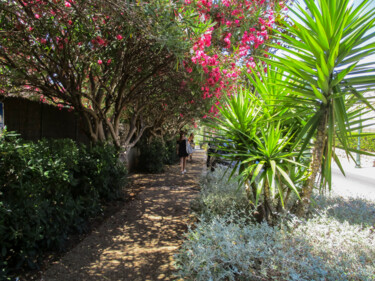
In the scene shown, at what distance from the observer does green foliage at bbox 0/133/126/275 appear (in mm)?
2592

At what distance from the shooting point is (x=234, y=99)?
3.75 m

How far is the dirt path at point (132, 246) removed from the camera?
3.01 m

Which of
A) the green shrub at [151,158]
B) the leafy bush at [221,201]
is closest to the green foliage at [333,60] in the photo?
the leafy bush at [221,201]

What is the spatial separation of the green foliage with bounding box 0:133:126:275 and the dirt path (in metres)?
0.34

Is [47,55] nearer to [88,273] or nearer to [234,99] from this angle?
[234,99]

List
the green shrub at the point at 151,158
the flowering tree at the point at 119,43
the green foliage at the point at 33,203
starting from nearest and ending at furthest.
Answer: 1. the green foliage at the point at 33,203
2. the flowering tree at the point at 119,43
3. the green shrub at the point at 151,158

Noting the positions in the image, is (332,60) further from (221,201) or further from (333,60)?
(221,201)

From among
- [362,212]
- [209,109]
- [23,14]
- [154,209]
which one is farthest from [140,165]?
[362,212]

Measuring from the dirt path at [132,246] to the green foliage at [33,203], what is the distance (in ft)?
1.11

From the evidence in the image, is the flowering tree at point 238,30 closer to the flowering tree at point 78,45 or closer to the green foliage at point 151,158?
the flowering tree at point 78,45

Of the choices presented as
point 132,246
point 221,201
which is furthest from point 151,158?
point 132,246

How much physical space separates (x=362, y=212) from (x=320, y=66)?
2.69m

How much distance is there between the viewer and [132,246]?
376cm

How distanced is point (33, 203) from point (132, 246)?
1550 mm
